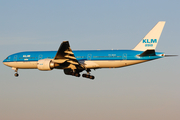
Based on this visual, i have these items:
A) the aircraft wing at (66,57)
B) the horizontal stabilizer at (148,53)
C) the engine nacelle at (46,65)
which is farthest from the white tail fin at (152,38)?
the engine nacelle at (46,65)

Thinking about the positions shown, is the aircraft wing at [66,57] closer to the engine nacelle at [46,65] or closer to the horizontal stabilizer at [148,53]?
the engine nacelle at [46,65]

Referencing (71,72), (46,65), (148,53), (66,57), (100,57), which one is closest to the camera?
(148,53)

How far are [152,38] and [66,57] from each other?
12.1m

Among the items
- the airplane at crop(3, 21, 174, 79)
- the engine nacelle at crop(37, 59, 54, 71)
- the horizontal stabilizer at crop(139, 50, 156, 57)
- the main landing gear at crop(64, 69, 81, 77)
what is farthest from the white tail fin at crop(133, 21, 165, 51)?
the engine nacelle at crop(37, 59, 54, 71)

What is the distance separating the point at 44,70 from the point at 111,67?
916cm

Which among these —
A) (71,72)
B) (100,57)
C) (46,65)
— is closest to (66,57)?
(46,65)

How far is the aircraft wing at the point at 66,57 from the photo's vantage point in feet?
145

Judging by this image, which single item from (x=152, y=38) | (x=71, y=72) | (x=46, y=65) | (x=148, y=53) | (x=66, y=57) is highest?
(x=152, y=38)

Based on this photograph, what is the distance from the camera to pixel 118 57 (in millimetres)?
47375

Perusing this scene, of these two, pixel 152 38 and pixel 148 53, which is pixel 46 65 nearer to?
pixel 148 53

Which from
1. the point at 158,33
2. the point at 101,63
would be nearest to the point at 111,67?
the point at 101,63

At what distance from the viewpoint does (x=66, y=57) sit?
46.0 metres

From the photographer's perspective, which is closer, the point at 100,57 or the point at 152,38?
the point at 152,38

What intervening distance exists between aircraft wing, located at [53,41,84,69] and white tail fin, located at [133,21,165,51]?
8966 millimetres
